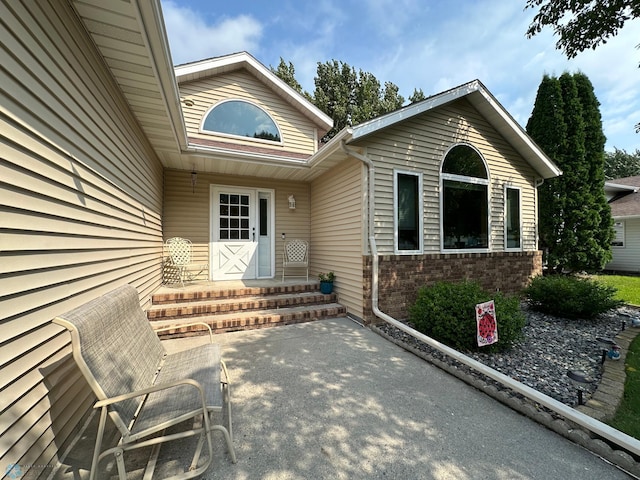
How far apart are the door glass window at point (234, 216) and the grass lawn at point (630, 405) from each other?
619cm

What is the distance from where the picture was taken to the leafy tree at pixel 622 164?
80.6 feet

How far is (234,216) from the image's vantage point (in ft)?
20.7

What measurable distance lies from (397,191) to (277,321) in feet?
10.5

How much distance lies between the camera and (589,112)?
8.70 m

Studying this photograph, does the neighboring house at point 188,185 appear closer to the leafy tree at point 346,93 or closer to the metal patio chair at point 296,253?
the metal patio chair at point 296,253

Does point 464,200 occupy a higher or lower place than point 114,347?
higher

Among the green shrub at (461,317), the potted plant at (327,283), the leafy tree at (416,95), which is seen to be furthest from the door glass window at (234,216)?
the leafy tree at (416,95)

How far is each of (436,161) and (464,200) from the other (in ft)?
3.78

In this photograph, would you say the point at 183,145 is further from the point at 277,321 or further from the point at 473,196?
the point at 473,196

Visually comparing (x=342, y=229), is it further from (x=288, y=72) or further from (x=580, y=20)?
(x=288, y=72)

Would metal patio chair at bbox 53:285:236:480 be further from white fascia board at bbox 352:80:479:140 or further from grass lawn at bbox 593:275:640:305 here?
grass lawn at bbox 593:275:640:305

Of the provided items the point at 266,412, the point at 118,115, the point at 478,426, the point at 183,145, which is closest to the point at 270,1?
the point at 183,145

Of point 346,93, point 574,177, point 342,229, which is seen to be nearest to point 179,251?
point 342,229

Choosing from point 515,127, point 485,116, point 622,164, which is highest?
point 622,164
